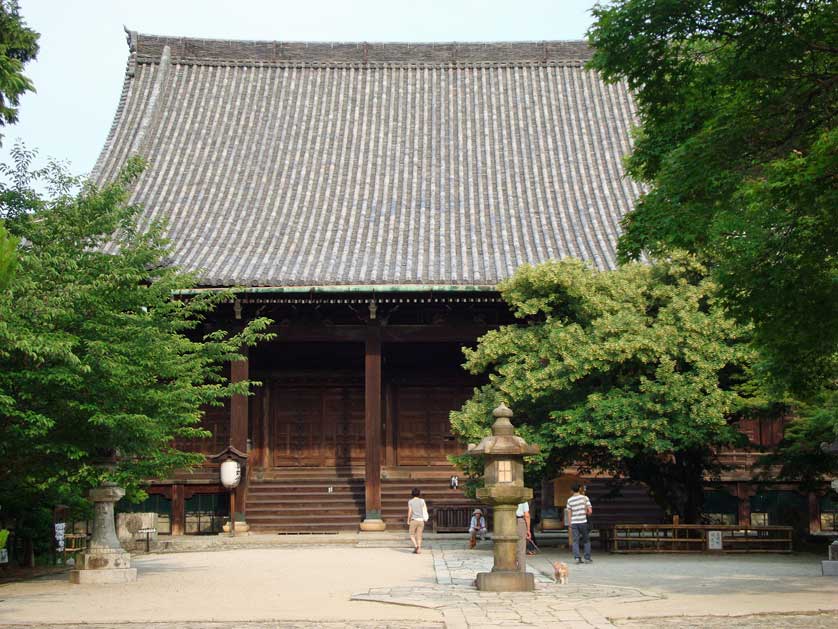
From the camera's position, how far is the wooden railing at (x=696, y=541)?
20.6 m

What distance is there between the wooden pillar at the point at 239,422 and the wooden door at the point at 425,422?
4.89 meters

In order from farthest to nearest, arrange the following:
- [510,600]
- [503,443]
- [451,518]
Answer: [451,518] → [503,443] → [510,600]

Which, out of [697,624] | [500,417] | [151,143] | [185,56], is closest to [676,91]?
[500,417]

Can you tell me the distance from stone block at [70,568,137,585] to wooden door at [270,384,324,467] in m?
12.9

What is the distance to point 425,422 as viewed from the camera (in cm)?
2922

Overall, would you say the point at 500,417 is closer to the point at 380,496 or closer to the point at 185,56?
the point at 380,496

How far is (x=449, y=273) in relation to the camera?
83.2 ft

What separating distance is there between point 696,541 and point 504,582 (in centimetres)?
784

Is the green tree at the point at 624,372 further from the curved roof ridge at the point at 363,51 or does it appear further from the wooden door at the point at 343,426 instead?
the curved roof ridge at the point at 363,51

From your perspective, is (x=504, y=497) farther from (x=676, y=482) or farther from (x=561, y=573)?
(x=676, y=482)

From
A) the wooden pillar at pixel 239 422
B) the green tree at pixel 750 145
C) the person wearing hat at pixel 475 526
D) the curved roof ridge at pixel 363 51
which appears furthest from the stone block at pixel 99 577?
the curved roof ridge at pixel 363 51

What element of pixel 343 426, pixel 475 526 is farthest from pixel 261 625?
pixel 343 426

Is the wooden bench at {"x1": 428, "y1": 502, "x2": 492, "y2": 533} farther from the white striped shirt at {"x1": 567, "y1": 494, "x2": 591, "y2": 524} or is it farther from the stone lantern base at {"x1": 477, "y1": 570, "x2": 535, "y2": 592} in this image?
the stone lantern base at {"x1": 477, "y1": 570, "x2": 535, "y2": 592}

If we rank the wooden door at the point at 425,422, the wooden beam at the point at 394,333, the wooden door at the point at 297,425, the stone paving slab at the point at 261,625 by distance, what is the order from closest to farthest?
1. the stone paving slab at the point at 261,625
2. the wooden beam at the point at 394,333
3. the wooden door at the point at 425,422
4. the wooden door at the point at 297,425
